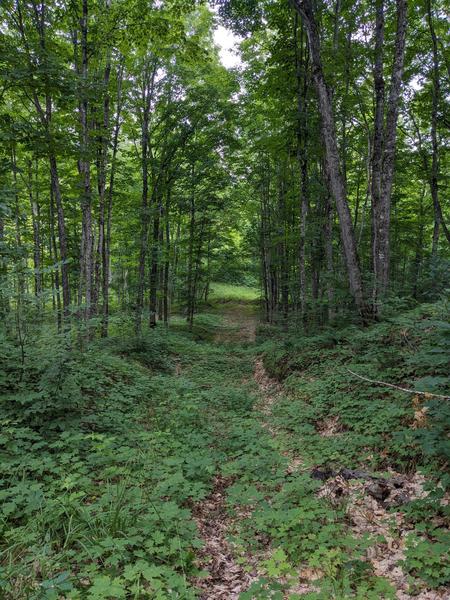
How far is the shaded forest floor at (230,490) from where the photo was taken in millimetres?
2803

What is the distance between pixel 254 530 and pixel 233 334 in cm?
1786

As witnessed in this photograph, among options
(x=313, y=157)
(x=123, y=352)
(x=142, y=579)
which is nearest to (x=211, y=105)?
(x=313, y=157)

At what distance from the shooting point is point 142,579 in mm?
2916

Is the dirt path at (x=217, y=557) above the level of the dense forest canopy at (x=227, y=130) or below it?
below

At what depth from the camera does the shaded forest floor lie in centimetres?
280

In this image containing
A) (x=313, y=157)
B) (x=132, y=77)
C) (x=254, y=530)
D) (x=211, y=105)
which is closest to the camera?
(x=254, y=530)

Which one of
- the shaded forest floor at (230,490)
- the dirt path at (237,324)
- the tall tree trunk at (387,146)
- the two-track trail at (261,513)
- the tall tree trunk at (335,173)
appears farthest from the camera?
the dirt path at (237,324)

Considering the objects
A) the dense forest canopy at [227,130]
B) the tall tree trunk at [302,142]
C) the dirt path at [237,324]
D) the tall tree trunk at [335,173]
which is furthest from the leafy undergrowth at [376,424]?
the dirt path at [237,324]

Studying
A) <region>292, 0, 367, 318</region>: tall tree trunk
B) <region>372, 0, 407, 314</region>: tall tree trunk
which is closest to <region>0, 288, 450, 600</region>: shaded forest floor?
<region>292, 0, 367, 318</region>: tall tree trunk

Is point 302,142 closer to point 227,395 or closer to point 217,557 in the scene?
point 227,395

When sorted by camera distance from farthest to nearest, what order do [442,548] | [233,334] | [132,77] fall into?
1. [233,334]
2. [132,77]
3. [442,548]

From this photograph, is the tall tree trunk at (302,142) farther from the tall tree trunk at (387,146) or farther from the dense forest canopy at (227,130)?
the tall tree trunk at (387,146)

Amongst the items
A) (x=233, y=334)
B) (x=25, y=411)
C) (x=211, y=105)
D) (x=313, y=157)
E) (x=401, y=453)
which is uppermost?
(x=211, y=105)

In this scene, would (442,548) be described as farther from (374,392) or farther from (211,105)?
(211,105)
